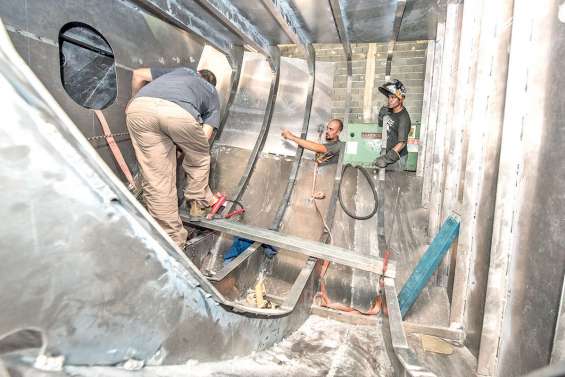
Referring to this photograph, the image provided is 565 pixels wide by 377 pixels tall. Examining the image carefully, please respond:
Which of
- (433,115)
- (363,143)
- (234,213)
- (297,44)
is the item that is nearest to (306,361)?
(234,213)

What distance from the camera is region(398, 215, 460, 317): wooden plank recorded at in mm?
1704

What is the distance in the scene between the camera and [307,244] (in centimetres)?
176

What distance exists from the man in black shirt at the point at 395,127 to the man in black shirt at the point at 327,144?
1.72 ft

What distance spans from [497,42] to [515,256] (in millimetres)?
1081

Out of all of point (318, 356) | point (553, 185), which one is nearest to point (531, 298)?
point (553, 185)

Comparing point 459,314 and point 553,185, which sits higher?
point 553,185

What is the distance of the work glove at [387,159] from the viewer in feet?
9.74

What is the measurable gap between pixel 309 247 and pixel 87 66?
2019 millimetres

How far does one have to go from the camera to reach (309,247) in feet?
5.62

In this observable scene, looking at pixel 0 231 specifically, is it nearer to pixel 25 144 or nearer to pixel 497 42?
pixel 25 144

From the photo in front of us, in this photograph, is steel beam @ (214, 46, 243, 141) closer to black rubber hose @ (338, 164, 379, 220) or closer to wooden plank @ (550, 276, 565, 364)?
black rubber hose @ (338, 164, 379, 220)

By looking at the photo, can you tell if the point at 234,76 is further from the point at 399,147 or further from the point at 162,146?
the point at 399,147

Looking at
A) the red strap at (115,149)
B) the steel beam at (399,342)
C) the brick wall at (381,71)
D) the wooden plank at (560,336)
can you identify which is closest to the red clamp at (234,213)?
the red strap at (115,149)

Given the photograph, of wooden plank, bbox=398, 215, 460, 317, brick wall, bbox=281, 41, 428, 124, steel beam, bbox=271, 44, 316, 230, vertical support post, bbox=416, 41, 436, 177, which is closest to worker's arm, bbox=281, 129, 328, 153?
steel beam, bbox=271, 44, 316, 230
